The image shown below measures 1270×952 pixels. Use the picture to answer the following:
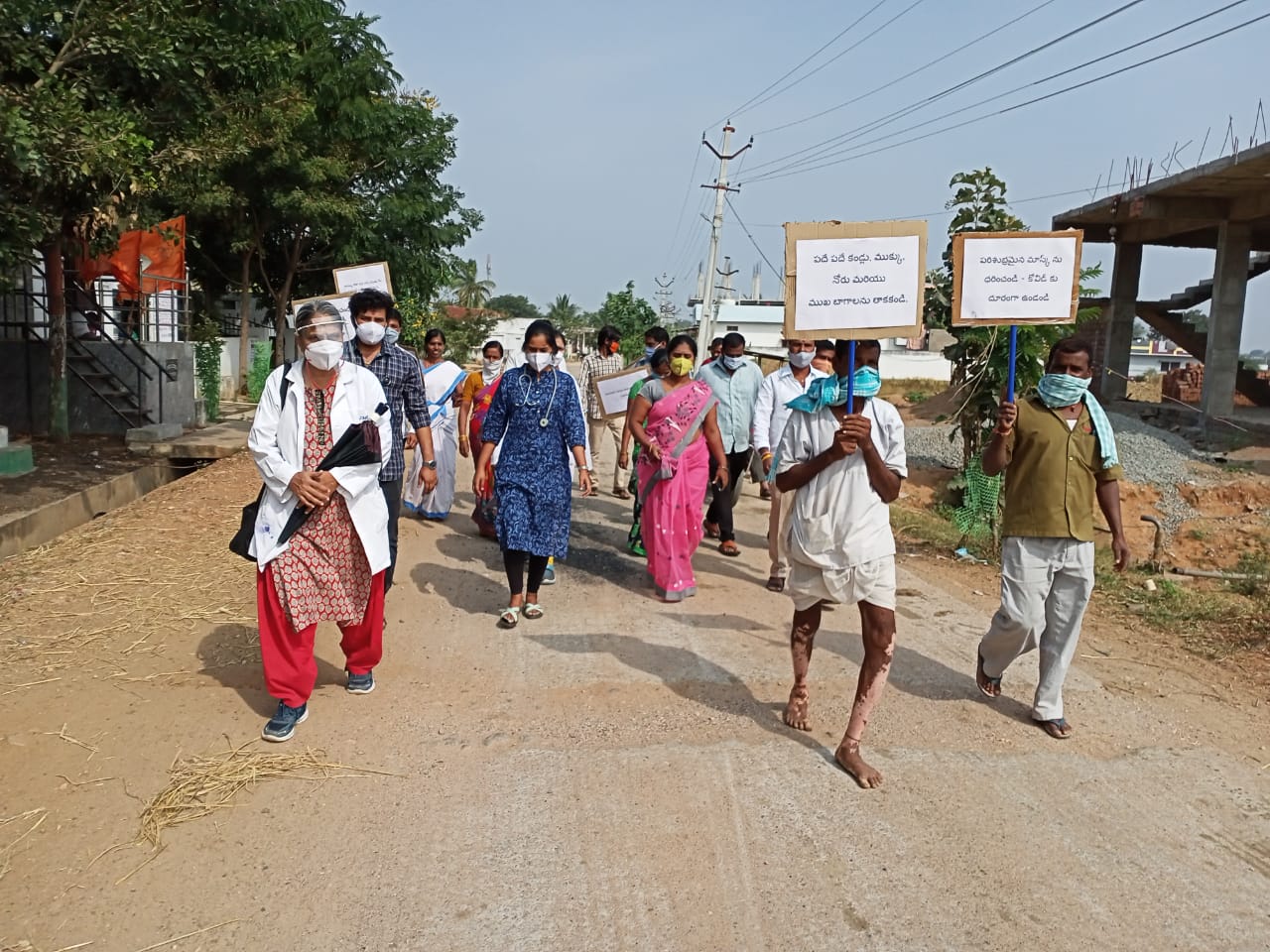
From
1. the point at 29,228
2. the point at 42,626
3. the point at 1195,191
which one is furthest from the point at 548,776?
the point at 1195,191

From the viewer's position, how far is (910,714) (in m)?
4.60

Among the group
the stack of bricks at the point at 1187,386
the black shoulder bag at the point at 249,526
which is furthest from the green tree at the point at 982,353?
the stack of bricks at the point at 1187,386

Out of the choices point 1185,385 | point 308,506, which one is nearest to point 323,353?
point 308,506

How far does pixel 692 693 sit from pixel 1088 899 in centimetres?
206

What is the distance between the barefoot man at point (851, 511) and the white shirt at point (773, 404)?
3278 mm

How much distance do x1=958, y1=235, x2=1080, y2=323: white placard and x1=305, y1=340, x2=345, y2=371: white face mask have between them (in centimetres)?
286

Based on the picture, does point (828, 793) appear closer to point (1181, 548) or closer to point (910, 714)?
point (910, 714)

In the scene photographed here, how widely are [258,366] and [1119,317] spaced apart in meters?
21.3

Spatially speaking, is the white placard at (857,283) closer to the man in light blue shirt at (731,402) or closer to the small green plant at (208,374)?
the man in light blue shirt at (731,402)

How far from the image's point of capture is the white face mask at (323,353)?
3988 millimetres

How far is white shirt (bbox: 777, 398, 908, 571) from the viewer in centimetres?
392

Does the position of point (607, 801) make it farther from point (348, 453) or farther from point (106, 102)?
point (106, 102)

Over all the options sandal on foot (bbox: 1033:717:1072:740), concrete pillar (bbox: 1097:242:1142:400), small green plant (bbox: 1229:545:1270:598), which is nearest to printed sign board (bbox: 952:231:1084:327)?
sandal on foot (bbox: 1033:717:1072:740)

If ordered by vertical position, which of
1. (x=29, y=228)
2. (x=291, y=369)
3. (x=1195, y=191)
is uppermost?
(x=1195, y=191)
